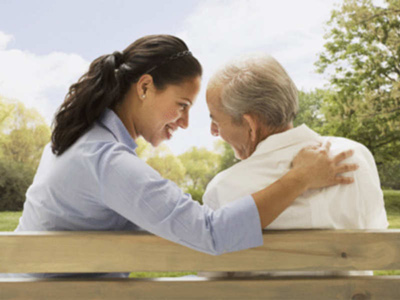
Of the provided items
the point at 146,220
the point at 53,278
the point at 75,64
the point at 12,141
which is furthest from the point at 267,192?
the point at 75,64

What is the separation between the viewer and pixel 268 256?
4.10 ft

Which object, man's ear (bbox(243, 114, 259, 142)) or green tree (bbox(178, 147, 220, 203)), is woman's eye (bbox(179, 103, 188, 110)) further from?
green tree (bbox(178, 147, 220, 203))

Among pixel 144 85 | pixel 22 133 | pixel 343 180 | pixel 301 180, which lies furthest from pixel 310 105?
pixel 301 180

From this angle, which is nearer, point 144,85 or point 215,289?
point 215,289

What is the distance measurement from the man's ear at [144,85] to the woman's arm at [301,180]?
24.2 inches

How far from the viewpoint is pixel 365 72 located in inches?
575

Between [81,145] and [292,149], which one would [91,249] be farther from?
[292,149]

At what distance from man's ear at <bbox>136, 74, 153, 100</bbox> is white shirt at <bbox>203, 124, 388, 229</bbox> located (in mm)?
469

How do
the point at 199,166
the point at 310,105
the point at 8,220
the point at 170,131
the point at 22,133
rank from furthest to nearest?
1. the point at 310,105
2. the point at 199,166
3. the point at 22,133
4. the point at 8,220
5. the point at 170,131

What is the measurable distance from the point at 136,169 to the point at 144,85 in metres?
0.52

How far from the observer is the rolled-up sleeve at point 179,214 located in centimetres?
117

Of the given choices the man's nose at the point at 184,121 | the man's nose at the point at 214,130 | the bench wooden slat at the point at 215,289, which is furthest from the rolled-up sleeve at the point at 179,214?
the man's nose at the point at 184,121

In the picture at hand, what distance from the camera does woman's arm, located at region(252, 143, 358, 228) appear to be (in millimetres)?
1212

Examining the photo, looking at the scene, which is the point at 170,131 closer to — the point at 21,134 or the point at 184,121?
the point at 184,121
